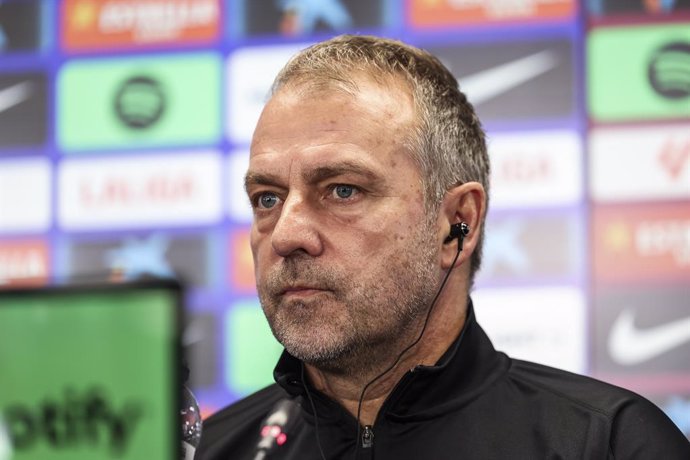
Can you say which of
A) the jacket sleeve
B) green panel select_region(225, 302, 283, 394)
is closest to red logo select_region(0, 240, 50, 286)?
green panel select_region(225, 302, 283, 394)

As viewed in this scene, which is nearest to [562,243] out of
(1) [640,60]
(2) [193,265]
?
(1) [640,60]

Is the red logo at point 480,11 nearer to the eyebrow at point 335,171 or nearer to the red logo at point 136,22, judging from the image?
the red logo at point 136,22

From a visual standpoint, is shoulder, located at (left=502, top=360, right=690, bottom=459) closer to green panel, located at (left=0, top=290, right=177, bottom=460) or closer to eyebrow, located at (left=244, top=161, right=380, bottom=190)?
eyebrow, located at (left=244, top=161, right=380, bottom=190)

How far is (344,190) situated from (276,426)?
1.36ft

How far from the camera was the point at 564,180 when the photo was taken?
2.58 metres

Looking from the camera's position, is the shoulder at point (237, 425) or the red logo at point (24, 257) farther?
the red logo at point (24, 257)

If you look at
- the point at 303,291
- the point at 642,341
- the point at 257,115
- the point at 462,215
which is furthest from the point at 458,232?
the point at 257,115

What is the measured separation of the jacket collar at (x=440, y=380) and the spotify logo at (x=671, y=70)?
1.32 m

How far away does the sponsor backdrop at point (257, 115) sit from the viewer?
252 cm

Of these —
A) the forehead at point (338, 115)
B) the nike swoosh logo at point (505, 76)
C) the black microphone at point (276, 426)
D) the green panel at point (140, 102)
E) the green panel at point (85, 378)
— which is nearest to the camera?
the green panel at point (85, 378)

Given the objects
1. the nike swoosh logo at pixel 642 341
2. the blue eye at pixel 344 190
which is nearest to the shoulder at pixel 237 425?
the blue eye at pixel 344 190

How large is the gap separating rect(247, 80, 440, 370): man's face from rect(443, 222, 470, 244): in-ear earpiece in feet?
0.16

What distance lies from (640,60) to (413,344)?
1.46 m

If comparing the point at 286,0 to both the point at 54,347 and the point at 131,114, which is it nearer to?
the point at 131,114
